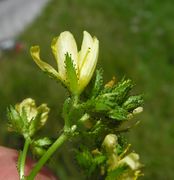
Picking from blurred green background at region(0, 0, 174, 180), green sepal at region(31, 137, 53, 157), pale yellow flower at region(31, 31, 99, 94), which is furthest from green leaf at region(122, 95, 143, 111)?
blurred green background at region(0, 0, 174, 180)

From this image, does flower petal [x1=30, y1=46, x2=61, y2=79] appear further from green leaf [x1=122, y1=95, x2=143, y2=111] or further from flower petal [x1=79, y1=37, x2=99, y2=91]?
green leaf [x1=122, y1=95, x2=143, y2=111]

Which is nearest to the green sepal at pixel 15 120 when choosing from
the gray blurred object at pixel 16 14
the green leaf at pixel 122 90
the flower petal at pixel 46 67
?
the flower petal at pixel 46 67

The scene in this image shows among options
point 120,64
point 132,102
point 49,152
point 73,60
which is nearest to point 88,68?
point 73,60

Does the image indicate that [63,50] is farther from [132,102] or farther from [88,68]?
[132,102]

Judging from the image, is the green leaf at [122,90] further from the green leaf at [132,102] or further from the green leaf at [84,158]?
the green leaf at [84,158]

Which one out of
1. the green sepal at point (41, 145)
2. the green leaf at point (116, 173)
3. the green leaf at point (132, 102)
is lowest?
the green leaf at point (116, 173)

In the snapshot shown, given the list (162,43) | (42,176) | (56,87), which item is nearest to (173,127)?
(56,87)
